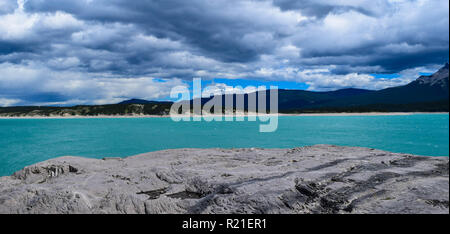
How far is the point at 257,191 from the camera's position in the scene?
975cm

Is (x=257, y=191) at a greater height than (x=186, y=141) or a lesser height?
greater

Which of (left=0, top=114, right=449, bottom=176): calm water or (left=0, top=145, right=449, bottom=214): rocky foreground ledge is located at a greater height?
(left=0, top=145, right=449, bottom=214): rocky foreground ledge

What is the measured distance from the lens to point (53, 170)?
16141 millimetres

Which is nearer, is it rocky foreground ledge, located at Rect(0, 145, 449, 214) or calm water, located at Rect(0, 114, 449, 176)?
rocky foreground ledge, located at Rect(0, 145, 449, 214)

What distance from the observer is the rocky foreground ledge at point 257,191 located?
8664 millimetres

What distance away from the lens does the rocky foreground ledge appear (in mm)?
8664

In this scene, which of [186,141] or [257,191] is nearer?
[257,191]

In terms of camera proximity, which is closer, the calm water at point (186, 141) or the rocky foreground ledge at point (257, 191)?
the rocky foreground ledge at point (257, 191)

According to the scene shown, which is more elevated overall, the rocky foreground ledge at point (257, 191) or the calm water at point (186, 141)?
the rocky foreground ledge at point (257, 191)
